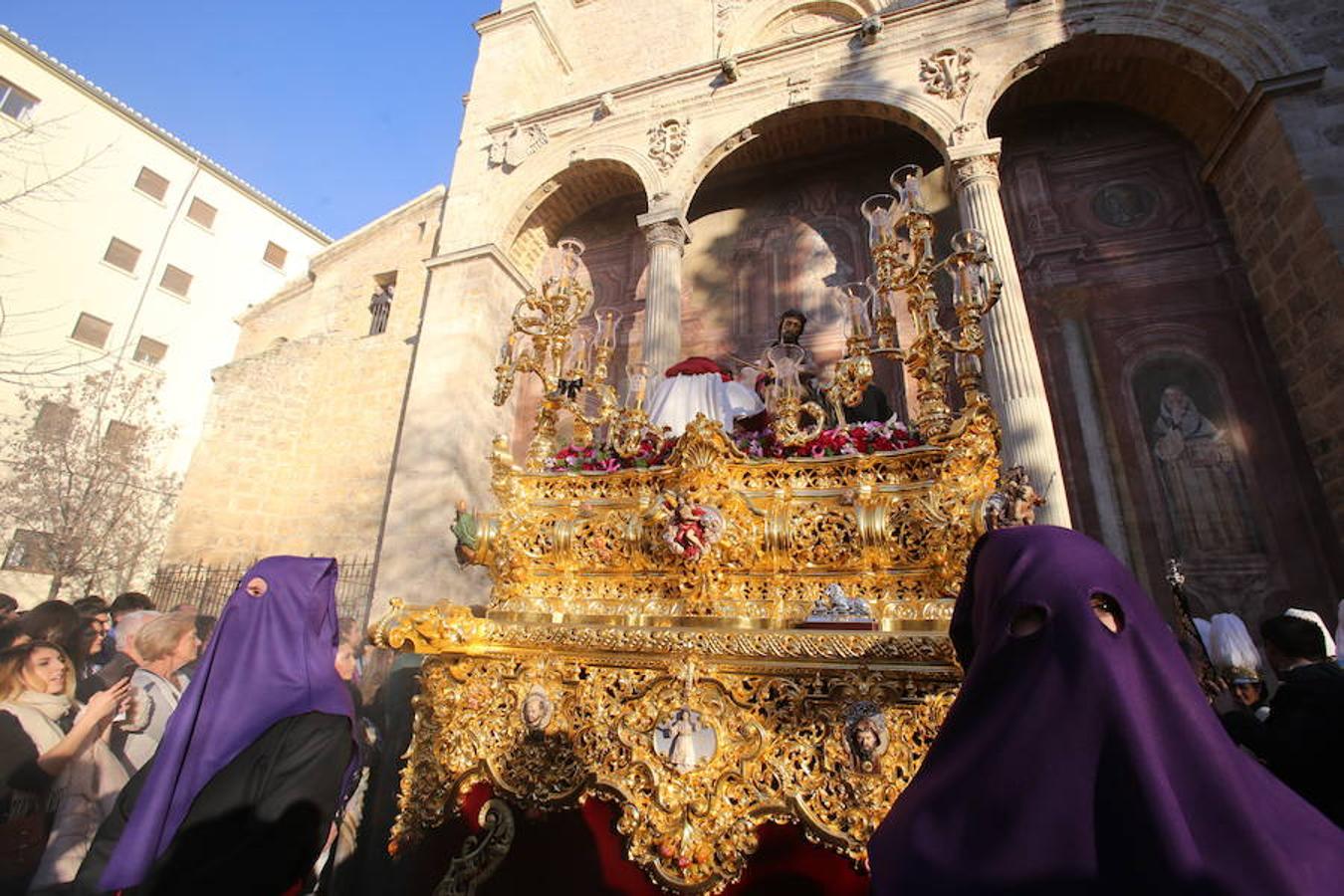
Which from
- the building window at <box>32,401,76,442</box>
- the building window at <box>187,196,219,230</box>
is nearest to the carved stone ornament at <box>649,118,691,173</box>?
the building window at <box>32,401,76,442</box>

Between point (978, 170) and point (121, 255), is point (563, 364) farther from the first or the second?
point (121, 255)

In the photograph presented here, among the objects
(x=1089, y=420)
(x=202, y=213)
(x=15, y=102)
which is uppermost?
(x=15, y=102)

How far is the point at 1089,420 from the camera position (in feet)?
22.6

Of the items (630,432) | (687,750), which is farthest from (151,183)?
(687,750)

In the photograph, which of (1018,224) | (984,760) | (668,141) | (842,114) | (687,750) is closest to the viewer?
(984,760)

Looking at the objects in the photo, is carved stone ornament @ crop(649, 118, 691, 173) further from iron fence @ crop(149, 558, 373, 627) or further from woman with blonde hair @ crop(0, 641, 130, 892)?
iron fence @ crop(149, 558, 373, 627)

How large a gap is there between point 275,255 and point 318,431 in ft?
55.2

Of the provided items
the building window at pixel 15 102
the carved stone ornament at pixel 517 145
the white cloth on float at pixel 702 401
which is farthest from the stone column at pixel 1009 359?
the building window at pixel 15 102

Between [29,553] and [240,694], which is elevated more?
[29,553]

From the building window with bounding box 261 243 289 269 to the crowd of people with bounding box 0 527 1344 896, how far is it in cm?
2556

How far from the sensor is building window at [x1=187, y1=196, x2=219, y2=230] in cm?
2242

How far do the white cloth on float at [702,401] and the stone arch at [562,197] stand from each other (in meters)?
5.89

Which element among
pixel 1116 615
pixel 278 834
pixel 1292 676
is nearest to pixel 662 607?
pixel 278 834

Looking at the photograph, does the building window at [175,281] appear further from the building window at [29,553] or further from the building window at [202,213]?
the building window at [29,553]
